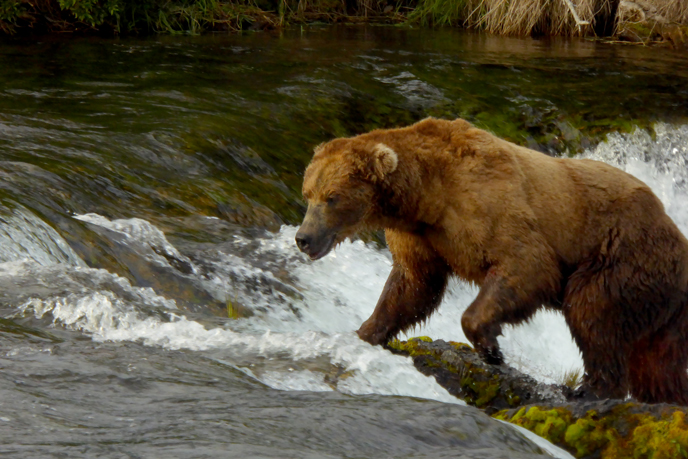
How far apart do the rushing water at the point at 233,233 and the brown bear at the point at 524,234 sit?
66 cm

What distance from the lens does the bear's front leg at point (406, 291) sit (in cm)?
494

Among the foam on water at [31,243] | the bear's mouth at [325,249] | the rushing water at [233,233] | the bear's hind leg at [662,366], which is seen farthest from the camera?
the foam on water at [31,243]

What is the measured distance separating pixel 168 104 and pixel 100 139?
1.57 metres

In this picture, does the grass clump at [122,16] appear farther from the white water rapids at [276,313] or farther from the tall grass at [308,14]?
the white water rapids at [276,313]

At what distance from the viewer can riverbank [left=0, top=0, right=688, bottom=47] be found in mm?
13875

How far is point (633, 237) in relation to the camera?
4.71 metres

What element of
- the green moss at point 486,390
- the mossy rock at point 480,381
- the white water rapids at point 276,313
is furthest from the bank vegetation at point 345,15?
the green moss at point 486,390

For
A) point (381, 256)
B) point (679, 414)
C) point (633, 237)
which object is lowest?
point (381, 256)

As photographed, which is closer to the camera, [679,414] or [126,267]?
[679,414]

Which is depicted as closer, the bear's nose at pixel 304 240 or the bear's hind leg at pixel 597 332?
the bear's nose at pixel 304 240

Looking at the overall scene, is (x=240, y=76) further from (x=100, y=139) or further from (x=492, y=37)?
(x=492, y=37)

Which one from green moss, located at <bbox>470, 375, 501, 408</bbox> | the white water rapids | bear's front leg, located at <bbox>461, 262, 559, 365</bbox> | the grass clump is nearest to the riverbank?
the grass clump

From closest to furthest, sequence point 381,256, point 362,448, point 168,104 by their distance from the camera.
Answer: point 362,448, point 381,256, point 168,104

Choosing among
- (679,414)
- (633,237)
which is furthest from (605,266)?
(679,414)
